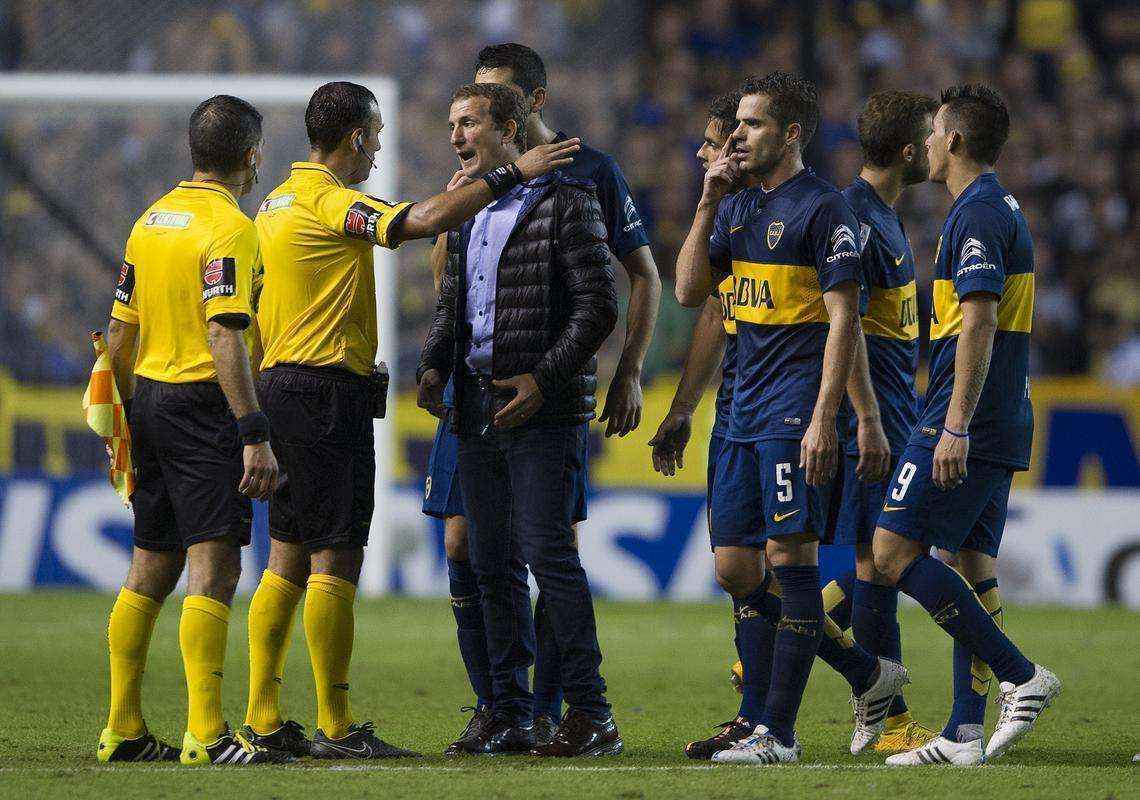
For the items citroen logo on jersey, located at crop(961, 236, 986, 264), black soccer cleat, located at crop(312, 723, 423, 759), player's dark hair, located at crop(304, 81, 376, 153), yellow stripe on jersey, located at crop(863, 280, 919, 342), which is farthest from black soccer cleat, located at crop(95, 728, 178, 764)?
citroen logo on jersey, located at crop(961, 236, 986, 264)

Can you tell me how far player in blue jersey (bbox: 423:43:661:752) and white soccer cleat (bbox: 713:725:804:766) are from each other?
2.39 feet

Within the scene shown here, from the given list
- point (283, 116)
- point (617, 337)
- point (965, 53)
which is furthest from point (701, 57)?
point (283, 116)

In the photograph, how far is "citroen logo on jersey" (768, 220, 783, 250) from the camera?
5.18 m

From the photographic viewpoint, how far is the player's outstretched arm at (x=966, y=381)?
196 inches

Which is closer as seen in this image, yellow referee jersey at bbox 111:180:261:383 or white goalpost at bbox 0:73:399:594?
yellow referee jersey at bbox 111:180:261:383

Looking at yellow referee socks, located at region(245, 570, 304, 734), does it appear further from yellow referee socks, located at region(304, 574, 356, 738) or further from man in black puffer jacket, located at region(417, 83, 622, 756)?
man in black puffer jacket, located at region(417, 83, 622, 756)

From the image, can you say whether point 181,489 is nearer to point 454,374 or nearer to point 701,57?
point 454,374

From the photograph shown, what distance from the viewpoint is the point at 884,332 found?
5.79 meters

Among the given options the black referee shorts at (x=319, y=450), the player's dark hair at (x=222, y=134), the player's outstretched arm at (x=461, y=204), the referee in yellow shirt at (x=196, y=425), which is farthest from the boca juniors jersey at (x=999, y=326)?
the player's dark hair at (x=222, y=134)

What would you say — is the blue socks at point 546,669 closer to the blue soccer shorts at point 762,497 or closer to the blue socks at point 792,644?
the blue soccer shorts at point 762,497

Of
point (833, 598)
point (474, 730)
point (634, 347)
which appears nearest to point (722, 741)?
point (474, 730)

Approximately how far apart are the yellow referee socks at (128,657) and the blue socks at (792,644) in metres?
1.97

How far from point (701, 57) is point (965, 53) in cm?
266

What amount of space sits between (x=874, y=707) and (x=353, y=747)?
1.72 m
